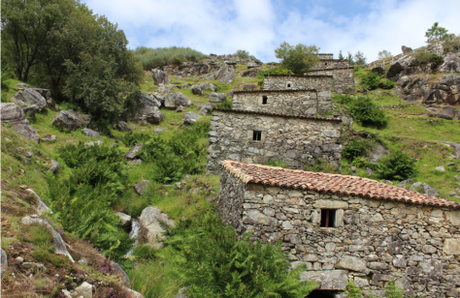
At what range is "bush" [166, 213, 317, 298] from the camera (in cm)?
490

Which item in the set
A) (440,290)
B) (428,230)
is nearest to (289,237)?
(428,230)

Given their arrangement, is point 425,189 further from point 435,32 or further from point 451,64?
point 435,32

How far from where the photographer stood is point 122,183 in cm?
1172

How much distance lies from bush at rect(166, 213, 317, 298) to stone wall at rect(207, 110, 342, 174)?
7.32 metres

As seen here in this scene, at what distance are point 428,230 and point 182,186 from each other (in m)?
9.03

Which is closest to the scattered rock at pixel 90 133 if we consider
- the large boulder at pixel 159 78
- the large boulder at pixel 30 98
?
the large boulder at pixel 30 98

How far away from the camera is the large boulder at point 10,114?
1238 cm

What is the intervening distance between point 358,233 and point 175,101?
24263 mm

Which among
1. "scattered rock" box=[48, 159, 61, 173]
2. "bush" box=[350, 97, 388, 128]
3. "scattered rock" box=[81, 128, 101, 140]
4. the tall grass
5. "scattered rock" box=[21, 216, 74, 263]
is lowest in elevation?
"scattered rock" box=[21, 216, 74, 263]

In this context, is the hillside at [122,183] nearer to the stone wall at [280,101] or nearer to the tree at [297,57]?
the stone wall at [280,101]

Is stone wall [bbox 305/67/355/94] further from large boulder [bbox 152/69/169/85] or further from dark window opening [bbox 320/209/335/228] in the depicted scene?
dark window opening [bbox 320/209/335/228]

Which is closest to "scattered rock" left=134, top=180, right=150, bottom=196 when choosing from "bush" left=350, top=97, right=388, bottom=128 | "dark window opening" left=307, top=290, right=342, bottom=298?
"dark window opening" left=307, top=290, right=342, bottom=298

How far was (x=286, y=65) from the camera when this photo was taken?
28438 mm

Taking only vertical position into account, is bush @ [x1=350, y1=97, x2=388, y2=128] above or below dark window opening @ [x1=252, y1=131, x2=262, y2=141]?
above
